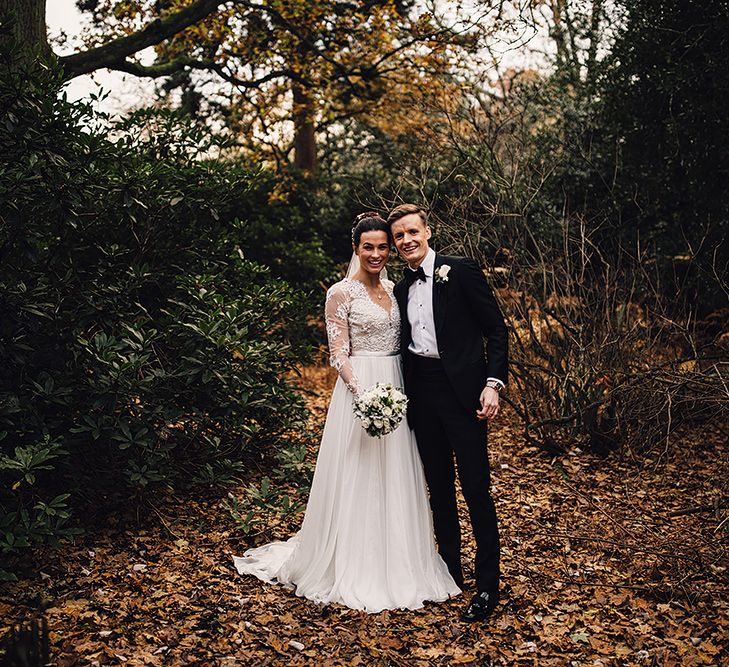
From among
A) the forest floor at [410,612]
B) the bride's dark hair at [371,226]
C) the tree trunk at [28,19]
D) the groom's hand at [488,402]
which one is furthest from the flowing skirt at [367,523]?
the tree trunk at [28,19]

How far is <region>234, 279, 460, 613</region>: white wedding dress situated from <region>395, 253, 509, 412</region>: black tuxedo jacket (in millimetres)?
420

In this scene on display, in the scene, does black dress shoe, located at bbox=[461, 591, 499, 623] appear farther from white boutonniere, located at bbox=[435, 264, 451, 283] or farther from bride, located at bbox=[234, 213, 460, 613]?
white boutonniere, located at bbox=[435, 264, 451, 283]

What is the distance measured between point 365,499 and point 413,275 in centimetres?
142

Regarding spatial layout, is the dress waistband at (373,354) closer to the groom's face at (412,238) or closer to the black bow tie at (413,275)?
the black bow tie at (413,275)

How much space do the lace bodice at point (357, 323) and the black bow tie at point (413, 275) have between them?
0.21m

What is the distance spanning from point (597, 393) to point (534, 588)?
290cm

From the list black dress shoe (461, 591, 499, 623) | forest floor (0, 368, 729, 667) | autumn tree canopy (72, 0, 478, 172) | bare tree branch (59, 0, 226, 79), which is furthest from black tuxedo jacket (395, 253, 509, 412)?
autumn tree canopy (72, 0, 478, 172)

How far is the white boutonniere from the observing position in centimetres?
429

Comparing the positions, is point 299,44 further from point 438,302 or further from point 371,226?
point 438,302

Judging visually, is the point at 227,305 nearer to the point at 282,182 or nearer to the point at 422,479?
the point at 422,479

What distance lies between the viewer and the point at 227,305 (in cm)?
589

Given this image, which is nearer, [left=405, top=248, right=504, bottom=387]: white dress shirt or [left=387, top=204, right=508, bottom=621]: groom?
[left=387, top=204, right=508, bottom=621]: groom

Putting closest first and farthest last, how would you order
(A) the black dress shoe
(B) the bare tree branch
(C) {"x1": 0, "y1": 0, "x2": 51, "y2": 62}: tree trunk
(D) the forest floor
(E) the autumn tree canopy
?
(D) the forest floor → (A) the black dress shoe → (C) {"x1": 0, "y1": 0, "x2": 51, "y2": 62}: tree trunk → (B) the bare tree branch → (E) the autumn tree canopy

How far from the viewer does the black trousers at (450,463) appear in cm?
427
